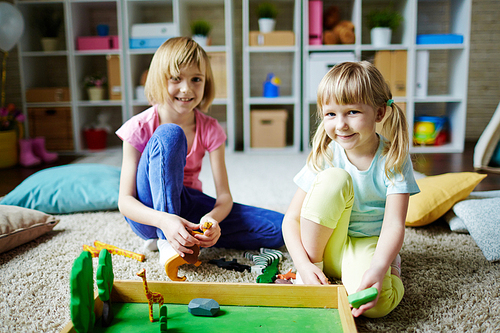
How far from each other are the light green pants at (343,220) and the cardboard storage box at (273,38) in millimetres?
2234

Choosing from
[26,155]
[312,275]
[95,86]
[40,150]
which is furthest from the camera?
[95,86]

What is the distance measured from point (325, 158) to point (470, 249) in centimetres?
57

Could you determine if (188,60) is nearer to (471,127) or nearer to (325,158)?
(325,158)

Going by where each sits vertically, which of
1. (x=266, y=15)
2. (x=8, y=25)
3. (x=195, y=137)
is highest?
(x=266, y=15)

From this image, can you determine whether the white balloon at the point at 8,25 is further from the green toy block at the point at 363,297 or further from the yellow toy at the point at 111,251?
the green toy block at the point at 363,297

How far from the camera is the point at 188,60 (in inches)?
44.3

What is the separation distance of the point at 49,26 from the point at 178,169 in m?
2.66

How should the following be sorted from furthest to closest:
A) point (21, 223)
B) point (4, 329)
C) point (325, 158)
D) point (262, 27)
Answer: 1. point (262, 27)
2. point (21, 223)
3. point (325, 158)
4. point (4, 329)

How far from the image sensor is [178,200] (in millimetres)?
1054

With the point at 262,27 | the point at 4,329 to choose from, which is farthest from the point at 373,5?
the point at 4,329

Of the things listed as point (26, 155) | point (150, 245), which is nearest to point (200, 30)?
point (26, 155)

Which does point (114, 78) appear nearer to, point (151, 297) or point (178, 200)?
point (178, 200)

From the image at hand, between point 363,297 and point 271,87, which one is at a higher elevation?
point 271,87

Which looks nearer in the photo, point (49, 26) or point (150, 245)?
point (150, 245)
